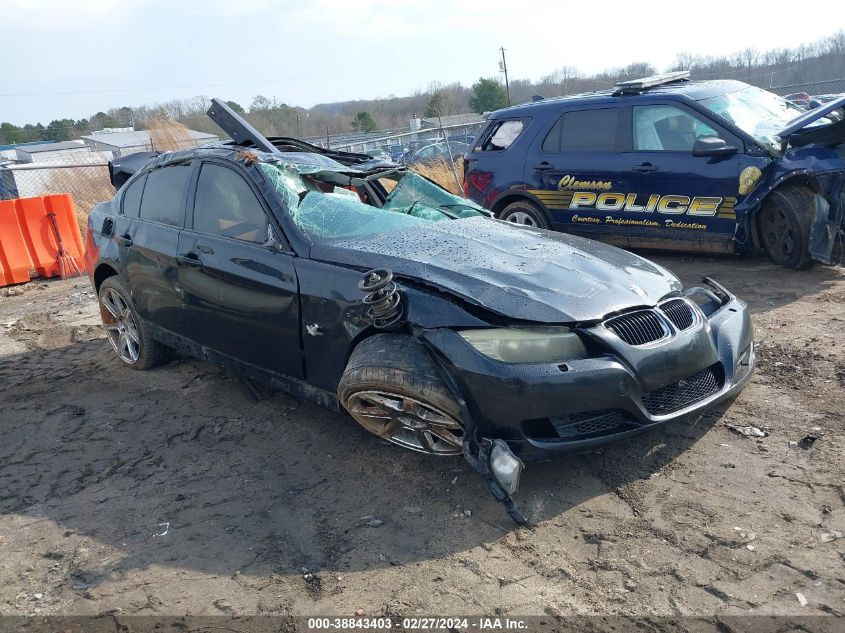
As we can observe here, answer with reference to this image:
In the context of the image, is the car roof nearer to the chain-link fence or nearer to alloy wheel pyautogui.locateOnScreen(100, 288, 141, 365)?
alloy wheel pyautogui.locateOnScreen(100, 288, 141, 365)

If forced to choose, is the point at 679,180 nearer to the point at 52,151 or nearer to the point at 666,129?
the point at 666,129

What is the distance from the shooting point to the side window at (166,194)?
16.2ft

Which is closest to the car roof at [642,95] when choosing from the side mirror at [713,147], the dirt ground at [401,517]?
the side mirror at [713,147]

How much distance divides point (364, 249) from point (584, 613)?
2.12m

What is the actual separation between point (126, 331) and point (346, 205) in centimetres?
255

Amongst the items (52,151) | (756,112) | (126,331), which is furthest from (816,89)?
(52,151)

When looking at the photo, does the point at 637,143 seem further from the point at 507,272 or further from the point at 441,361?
the point at 441,361

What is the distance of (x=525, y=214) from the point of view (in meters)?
8.52

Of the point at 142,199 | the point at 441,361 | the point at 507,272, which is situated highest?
the point at 142,199

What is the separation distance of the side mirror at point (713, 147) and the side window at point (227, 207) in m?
4.58

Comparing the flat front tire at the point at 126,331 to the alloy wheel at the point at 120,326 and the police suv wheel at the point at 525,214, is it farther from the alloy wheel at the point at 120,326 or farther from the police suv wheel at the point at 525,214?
the police suv wheel at the point at 525,214

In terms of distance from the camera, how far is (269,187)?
14.1 ft

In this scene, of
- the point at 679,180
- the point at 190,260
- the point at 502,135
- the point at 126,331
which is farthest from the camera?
the point at 502,135

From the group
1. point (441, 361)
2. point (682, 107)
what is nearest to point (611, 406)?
point (441, 361)
